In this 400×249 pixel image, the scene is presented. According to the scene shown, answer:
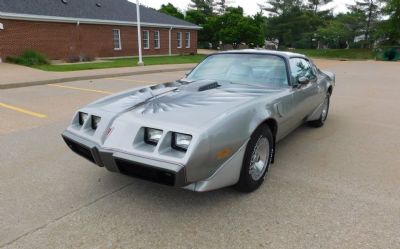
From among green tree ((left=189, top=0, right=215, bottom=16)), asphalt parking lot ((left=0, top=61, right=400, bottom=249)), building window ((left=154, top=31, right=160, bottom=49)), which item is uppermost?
green tree ((left=189, top=0, right=215, bottom=16))

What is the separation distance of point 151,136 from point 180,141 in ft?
0.94

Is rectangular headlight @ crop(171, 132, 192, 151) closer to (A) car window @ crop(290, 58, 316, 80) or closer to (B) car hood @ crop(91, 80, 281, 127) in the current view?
(B) car hood @ crop(91, 80, 281, 127)

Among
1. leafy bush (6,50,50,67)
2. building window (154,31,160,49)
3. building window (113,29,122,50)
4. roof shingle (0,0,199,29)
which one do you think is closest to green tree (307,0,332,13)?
roof shingle (0,0,199,29)

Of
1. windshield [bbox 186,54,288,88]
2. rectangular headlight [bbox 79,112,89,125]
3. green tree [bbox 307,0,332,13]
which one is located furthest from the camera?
green tree [bbox 307,0,332,13]

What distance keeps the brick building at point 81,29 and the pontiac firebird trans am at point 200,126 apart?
17.6 meters

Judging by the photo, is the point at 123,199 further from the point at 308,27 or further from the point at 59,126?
the point at 308,27

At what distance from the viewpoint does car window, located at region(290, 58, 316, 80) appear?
456 cm

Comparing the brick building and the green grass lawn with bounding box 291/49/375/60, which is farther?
the green grass lawn with bounding box 291/49/375/60

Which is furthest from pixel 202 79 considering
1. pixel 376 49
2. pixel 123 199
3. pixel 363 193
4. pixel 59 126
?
pixel 376 49

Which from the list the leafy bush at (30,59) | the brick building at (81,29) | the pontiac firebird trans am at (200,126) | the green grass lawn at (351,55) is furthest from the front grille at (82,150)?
the green grass lawn at (351,55)

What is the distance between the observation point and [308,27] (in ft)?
176

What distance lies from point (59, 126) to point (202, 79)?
2986 mm

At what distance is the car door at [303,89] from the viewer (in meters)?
4.39

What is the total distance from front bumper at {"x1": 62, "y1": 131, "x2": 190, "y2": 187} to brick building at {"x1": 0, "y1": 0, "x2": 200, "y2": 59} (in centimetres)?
1803
